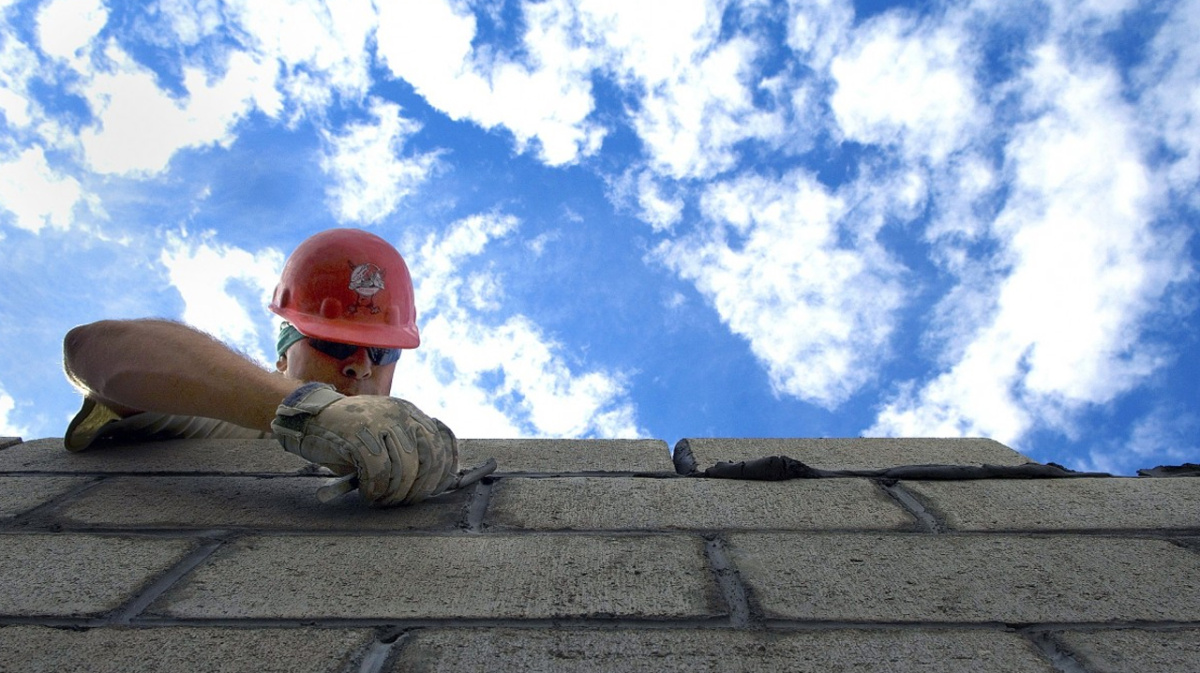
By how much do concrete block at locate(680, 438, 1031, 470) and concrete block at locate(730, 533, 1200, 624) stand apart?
524 mm

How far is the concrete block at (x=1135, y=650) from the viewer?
101 centimetres

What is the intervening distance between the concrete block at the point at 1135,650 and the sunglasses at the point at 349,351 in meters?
1.69

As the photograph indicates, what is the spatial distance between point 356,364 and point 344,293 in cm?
19

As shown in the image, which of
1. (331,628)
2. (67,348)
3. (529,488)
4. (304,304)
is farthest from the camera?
(304,304)

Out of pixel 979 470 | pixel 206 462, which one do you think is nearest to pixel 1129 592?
pixel 979 470

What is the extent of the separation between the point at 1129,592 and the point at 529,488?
1054mm

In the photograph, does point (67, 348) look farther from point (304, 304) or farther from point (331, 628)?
point (331, 628)

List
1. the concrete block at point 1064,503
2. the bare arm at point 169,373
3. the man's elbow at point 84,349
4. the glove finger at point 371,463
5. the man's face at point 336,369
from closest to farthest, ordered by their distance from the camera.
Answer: the glove finger at point 371,463 → the concrete block at point 1064,503 → the bare arm at point 169,373 → the man's elbow at point 84,349 → the man's face at point 336,369

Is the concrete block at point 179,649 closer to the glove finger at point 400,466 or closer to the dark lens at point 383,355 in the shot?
the glove finger at point 400,466

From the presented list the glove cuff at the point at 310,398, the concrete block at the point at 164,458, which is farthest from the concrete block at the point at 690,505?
the concrete block at the point at 164,458

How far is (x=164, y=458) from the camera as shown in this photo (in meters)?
1.99

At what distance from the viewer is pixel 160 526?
5.01 ft

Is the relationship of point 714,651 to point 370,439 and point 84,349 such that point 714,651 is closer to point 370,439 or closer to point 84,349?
point 370,439

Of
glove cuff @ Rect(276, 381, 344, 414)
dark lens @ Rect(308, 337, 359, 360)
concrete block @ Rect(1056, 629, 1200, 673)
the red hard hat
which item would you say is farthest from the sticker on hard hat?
concrete block @ Rect(1056, 629, 1200, 673)
